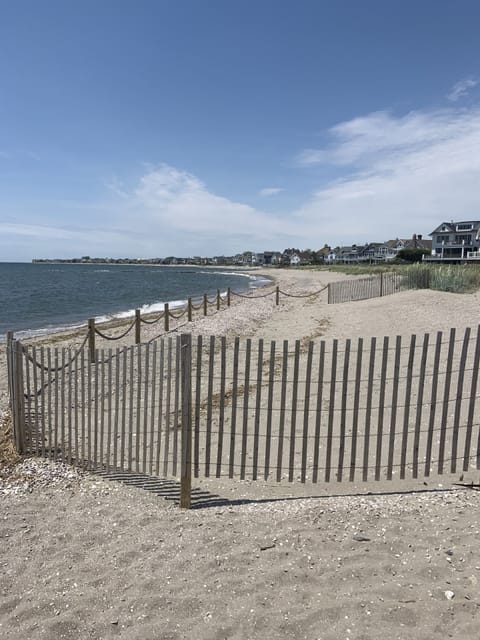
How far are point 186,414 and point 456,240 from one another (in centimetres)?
9213

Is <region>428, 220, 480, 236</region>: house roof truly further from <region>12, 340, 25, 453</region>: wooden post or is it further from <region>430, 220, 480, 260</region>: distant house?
<region>12, 340, 25, 453</region>: wooden post

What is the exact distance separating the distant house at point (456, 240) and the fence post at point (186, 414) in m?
84.9

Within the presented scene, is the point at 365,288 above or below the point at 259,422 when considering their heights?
above

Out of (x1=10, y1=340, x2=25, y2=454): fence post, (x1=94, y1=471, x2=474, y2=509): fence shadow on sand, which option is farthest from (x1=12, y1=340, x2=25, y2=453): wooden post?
(x1=94, y1=471, x2=474, y2=509): fence shadow on sand

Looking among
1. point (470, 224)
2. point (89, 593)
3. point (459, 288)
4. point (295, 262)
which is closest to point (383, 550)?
point (89, 593)

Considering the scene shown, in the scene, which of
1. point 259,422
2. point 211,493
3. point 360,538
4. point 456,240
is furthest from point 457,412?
point 456,240

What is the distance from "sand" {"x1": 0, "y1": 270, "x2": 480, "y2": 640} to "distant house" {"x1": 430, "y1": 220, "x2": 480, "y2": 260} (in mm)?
84670

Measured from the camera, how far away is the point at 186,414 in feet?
13.0

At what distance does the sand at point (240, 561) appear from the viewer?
8.35ft

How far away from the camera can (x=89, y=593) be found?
2.92 meters

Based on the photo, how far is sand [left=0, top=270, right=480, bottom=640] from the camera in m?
2.54

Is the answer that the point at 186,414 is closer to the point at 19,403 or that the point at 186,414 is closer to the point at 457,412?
the point at 457,412

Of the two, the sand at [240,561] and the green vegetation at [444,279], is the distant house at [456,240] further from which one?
the sand at [240,561]

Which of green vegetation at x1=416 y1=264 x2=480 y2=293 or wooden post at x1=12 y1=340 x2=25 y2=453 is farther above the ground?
green vegetation at x1=416 y1=264 x2=480 y2=293
